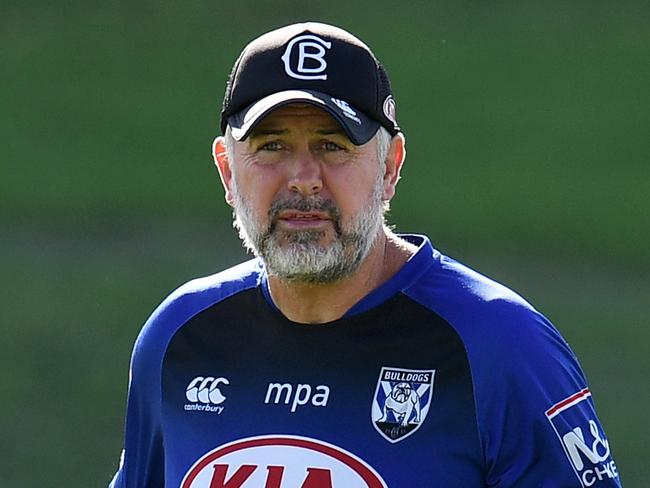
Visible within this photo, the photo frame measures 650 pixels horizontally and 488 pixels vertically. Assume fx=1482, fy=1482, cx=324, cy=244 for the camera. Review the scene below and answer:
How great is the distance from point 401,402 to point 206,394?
379 mm

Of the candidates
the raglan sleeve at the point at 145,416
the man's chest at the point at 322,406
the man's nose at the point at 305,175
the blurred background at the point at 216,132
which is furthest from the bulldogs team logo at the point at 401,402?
the blurred background at the point at 216,132

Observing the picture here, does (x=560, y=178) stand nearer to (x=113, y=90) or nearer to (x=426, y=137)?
(x=426, y=137)

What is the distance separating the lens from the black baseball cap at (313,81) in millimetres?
2475

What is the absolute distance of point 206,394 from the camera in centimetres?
265

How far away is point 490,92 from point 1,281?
277 centimetres

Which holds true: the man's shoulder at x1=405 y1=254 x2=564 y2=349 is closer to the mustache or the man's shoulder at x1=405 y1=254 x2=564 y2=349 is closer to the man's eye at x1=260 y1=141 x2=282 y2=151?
the mustache

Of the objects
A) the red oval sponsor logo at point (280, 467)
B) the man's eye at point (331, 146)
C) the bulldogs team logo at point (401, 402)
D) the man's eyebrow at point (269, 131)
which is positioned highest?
the man's eyebrow at point (269, 131)

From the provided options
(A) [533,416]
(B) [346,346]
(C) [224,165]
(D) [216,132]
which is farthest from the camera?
(D) [216,132]

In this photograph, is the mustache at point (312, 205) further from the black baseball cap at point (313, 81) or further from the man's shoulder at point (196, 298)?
the man's shoulder at point (196, 298)

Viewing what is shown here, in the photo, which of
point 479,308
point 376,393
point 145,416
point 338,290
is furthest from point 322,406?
point 145,416

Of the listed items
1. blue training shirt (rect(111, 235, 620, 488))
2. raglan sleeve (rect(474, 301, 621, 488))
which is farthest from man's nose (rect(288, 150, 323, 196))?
raglan sleeve (rect(474, 301, 621, 488))

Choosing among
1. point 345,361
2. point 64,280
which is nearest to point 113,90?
point 64,280

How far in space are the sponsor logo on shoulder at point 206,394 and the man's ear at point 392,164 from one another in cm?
45

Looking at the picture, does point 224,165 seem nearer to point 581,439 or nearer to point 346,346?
point 346,346
